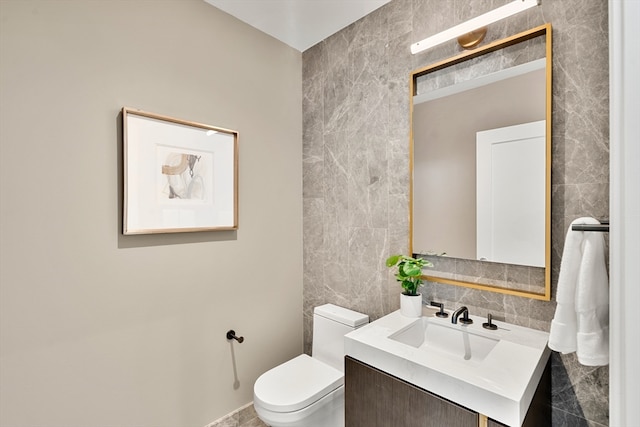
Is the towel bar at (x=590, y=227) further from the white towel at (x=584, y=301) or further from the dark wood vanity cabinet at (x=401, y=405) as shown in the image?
the dark wood vanity cabinet at (x=401, y=405)

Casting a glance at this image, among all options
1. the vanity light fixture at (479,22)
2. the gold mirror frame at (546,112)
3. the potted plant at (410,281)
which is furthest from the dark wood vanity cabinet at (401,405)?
the vanity light fixture at (479,22)

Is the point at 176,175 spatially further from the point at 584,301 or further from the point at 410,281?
the point at 584,301

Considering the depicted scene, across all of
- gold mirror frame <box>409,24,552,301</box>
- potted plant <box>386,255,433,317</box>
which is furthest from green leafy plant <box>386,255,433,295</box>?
gold mirror frame <box>409,24,552,301</box>

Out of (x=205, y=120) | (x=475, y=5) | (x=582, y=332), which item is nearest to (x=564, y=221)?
(x=582, y=332)

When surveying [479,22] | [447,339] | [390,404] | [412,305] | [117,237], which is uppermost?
[479,22]

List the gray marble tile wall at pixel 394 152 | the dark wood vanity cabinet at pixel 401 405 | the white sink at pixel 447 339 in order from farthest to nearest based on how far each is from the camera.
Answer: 1. the white sink at pixel 447 339
2. the gray marble tile wall at pixel 394 152
3. the dark wood vanity cabinet at pixel 401 405

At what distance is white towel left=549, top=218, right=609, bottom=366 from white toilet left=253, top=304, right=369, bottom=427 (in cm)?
101

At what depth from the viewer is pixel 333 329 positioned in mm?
1874

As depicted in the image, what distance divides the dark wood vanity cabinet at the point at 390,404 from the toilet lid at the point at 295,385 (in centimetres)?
29

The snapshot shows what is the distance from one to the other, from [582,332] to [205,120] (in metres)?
1.88

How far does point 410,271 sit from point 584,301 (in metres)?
0.67

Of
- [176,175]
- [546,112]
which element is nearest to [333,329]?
[176,175]

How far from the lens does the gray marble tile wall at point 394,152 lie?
46.6 inches

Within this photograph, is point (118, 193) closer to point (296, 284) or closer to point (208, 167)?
point (208, 167)
